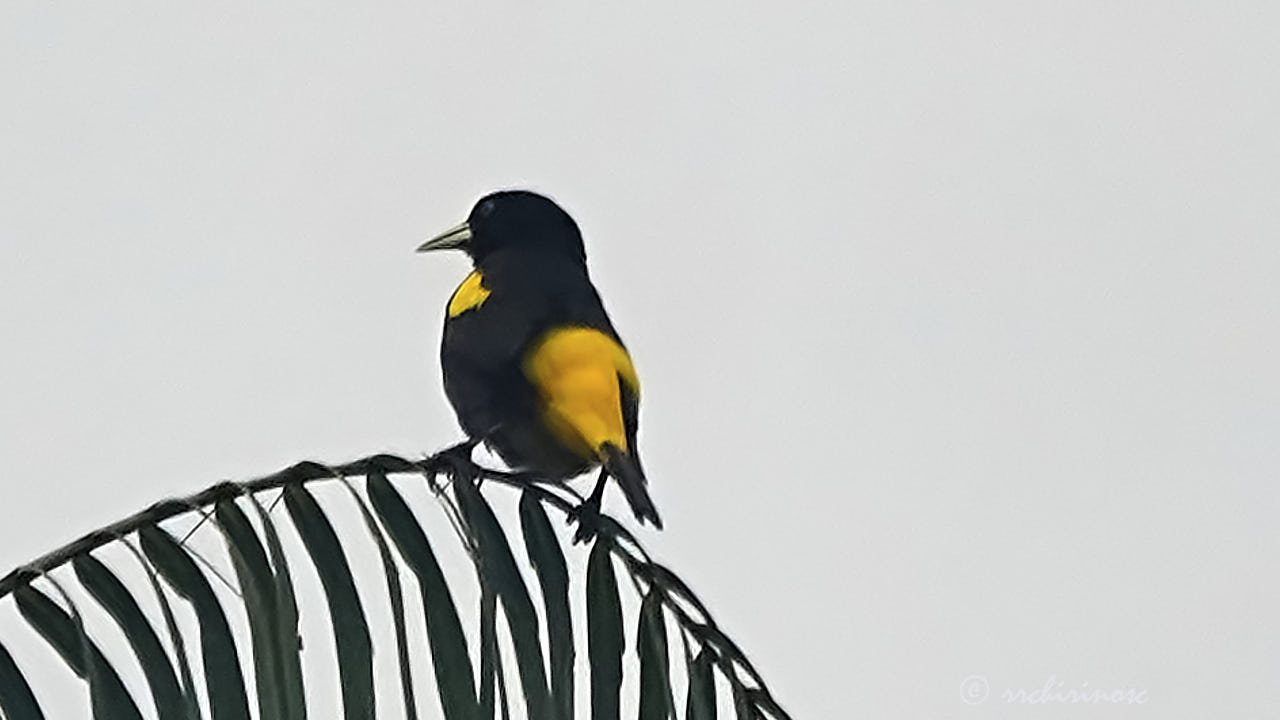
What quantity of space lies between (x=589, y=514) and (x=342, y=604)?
22.6 inches

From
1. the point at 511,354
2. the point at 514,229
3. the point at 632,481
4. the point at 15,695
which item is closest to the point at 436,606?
the point at 15,695

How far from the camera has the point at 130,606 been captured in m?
→ 1.69

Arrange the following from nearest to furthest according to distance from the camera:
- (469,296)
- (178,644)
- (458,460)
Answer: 1. (178,644)
2. (458,460)
3. (469,296)

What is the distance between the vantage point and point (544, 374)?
2.69 m

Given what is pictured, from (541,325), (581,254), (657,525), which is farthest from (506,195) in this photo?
(657,525)

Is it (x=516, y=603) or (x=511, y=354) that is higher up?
(x=511, y=354)

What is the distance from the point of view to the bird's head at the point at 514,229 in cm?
317

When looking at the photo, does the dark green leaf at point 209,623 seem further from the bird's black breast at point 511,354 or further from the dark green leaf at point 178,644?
the bird's black breast at point 511,354

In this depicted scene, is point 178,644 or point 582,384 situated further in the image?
point 582,384

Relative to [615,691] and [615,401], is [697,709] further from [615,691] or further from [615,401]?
[615,401]

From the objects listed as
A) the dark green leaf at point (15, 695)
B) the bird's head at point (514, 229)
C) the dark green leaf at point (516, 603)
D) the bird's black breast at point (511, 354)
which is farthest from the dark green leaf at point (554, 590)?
the bird's head at point (514, 229)

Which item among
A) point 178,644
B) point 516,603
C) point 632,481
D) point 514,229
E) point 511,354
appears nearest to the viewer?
point 178,644

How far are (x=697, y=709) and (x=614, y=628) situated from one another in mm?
115

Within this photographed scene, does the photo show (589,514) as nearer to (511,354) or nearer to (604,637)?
(604,637)
